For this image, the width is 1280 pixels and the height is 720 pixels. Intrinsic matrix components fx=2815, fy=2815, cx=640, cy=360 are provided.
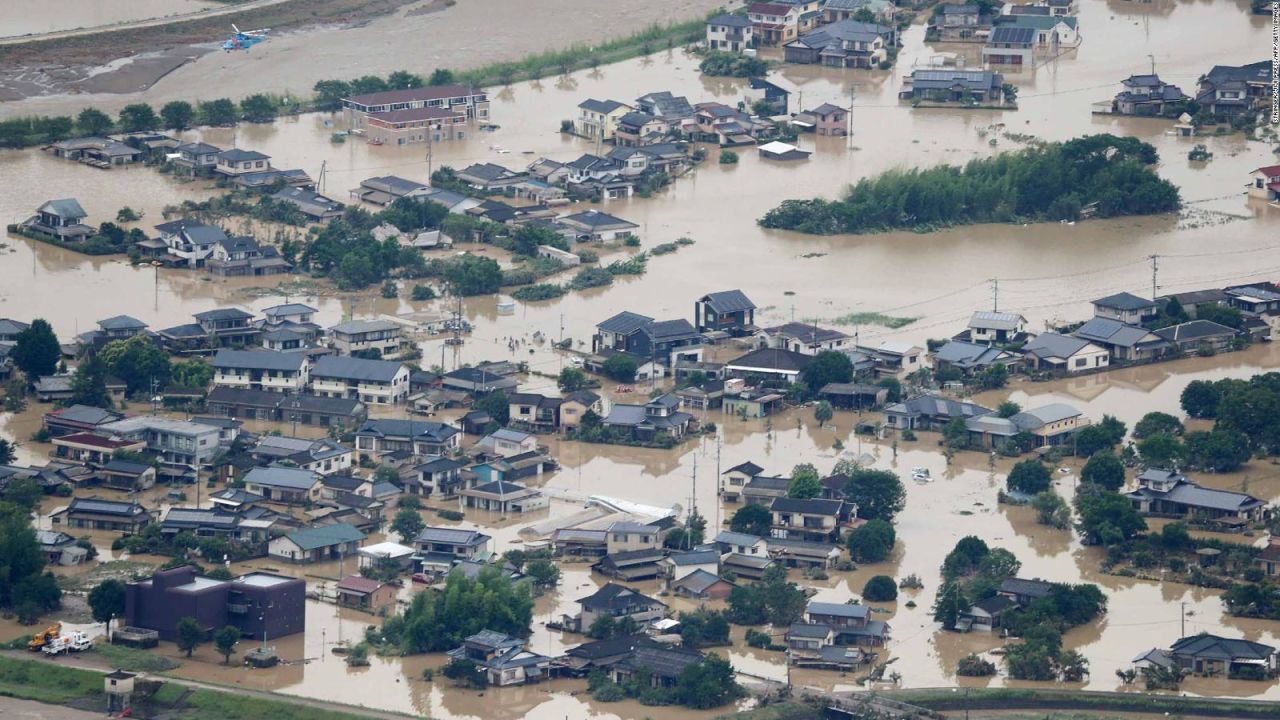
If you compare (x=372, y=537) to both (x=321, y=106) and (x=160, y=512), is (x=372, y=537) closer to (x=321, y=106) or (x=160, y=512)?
(x=160, y=512)

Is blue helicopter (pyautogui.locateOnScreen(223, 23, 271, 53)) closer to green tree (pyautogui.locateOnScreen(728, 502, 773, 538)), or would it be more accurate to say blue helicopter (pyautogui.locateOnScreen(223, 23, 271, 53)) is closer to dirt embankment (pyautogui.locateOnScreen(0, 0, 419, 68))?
dirt embankment (pyautogui.locateOnScreen(0, 0, 419, 68))

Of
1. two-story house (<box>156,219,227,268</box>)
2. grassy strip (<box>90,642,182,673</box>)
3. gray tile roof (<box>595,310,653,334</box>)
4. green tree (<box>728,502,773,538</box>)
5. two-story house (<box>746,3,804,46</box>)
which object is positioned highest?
two-story house (<box>746,3,804,46</box>)

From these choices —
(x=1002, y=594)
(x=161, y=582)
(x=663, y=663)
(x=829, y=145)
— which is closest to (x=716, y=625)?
(x=663, y=663)

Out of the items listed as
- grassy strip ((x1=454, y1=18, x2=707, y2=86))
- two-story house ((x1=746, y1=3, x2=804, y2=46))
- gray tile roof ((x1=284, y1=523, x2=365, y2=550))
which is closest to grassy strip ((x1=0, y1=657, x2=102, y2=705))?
gray tile roof ((x1=284, y1=523, x2=365, y2=550))

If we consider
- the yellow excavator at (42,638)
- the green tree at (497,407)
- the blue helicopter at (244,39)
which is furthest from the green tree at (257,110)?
the yellow excavator at (42,638)

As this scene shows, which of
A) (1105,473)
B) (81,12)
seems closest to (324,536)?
(1105,473)

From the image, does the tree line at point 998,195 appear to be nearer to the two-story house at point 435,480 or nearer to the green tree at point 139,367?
the green tree at point 139,367
